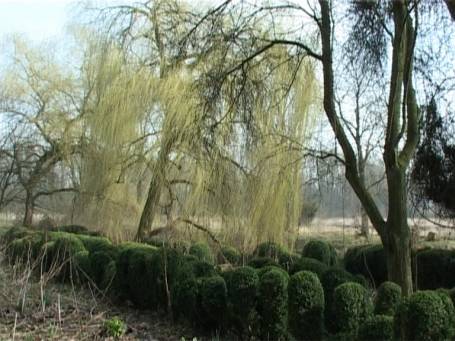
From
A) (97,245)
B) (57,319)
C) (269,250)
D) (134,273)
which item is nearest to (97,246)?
(97,245)

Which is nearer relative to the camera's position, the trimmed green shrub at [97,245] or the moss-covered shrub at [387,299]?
the moss-covered shrub at [387,299]

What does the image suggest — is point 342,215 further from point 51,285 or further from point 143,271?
point 51,285

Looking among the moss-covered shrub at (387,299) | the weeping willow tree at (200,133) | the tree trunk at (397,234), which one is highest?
the weeping willow tree at (200,133)

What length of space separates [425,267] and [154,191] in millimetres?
6334

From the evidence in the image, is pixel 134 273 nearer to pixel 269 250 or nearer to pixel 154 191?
pixel 269 250

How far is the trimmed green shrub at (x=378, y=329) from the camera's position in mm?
5012

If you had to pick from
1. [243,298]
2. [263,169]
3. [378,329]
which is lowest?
[378,329]

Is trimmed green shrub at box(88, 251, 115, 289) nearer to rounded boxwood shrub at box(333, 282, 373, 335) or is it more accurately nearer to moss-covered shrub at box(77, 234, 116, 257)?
moss-covered shrub at box(77, 234, 116, 257)

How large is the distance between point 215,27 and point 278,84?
206cm

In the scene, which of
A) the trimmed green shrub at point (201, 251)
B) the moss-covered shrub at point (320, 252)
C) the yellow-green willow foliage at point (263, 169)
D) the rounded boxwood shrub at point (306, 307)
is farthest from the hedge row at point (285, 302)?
the yellow-green willow foliage at point (263, 169)

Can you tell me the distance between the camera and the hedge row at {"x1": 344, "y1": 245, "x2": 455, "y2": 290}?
9305 mm

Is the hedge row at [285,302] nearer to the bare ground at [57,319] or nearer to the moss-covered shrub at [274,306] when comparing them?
the moss-covered shrub at [274,306]

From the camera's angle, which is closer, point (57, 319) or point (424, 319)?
point (424, 319)

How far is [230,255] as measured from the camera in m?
10.2
